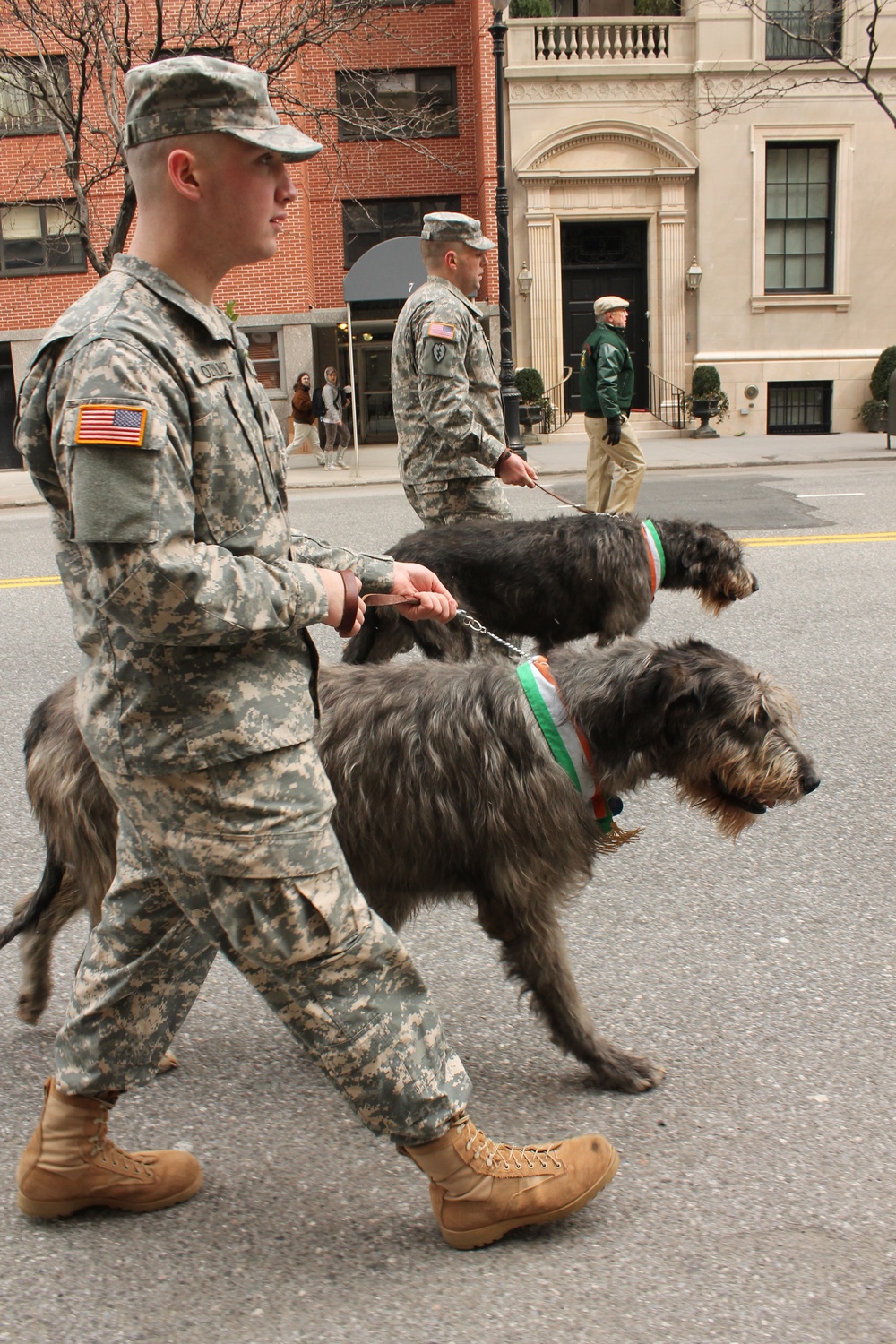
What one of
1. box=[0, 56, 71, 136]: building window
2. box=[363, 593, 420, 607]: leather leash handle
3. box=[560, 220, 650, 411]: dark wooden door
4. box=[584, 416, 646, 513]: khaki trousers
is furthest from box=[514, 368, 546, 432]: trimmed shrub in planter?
box=[363, 593, 420, 607]: leather leash handle

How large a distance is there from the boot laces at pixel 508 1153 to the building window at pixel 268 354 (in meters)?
26.8

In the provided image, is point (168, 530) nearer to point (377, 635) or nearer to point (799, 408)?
point (377, 635)

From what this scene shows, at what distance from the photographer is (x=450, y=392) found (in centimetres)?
643

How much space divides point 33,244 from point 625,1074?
29.3m

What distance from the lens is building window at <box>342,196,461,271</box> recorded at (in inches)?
1139

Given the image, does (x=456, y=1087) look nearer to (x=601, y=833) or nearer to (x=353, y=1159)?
(x=353, y=1159)

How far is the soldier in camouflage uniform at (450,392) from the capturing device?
641 centimetres

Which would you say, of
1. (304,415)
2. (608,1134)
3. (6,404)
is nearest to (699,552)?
(608,1134)

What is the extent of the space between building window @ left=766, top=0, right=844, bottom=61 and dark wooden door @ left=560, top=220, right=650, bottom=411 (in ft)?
14.9

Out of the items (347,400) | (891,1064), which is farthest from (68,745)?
(347,400)

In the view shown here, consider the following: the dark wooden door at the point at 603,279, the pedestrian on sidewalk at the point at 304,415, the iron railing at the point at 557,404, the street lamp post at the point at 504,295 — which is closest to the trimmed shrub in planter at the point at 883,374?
the dark wooden door at the point at 603,279

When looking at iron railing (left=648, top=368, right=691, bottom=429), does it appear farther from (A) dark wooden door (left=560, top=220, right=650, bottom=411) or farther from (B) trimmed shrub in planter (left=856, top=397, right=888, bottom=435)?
(B) trimmed shrub in planter (left=856, top=397, right=888, bottom=435)

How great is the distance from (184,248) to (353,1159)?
2.13 m

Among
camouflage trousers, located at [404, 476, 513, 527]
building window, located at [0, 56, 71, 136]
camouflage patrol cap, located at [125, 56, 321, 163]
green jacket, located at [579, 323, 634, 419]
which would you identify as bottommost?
camouflage trousers, located at [404, 476, 513, 527]
